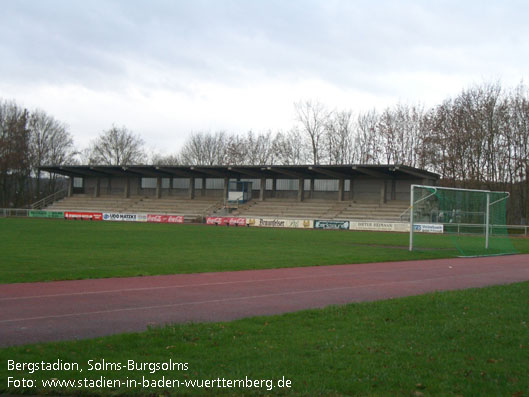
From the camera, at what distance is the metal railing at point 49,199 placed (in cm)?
8109

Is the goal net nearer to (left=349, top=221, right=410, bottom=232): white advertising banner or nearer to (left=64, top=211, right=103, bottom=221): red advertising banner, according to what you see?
(left=349, top=221, right=410, bottom=232): white advertising banner

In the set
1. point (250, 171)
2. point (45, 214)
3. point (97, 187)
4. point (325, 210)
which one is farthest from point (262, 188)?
point (45, 214)

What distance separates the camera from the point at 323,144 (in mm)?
82188

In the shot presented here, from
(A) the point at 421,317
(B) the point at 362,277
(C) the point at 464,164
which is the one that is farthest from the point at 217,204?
(A) the point at 421,317

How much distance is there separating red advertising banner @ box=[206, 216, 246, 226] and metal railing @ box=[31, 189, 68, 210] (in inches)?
1174

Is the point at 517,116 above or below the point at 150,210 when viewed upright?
above

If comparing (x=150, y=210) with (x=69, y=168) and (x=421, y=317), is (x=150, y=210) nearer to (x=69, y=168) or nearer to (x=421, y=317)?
(x=69, y=168)

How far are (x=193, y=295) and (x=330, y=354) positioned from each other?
6.26 meters

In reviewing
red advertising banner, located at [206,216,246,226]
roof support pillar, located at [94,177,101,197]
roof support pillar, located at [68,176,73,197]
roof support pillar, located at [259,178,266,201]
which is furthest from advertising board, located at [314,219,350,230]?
roof support pillar, located at [68,176,73,197]

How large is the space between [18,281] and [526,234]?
151ft

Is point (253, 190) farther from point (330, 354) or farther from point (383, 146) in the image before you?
point (330, 354)

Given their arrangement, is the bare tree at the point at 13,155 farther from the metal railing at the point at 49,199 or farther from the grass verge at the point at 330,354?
the grass verge at the point at 330,354

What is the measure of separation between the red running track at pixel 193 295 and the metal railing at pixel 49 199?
70.8m

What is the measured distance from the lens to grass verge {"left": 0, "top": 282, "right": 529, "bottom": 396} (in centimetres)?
574
